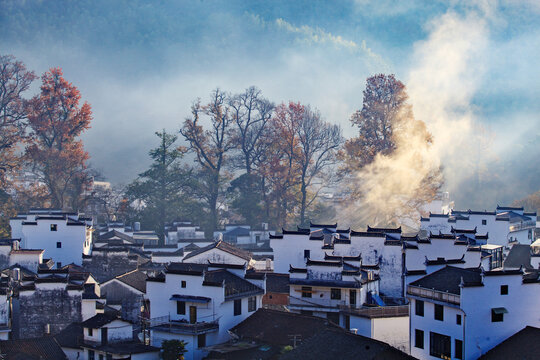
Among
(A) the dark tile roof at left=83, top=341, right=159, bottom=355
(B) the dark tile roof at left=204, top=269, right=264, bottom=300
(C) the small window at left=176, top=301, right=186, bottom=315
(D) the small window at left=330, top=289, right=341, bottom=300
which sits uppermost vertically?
(B) the dark tile roof at left=204, top=269, right=264, bottom=300

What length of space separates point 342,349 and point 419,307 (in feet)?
15.6

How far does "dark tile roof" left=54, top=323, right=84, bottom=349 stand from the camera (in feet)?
87.8

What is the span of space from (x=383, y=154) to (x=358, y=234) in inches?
846

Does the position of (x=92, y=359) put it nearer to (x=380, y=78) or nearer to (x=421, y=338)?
(x=421, y=338)

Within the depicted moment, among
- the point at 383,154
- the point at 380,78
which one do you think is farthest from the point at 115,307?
the point at 380,78

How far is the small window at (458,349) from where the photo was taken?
73.3 ft

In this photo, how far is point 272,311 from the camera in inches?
1097

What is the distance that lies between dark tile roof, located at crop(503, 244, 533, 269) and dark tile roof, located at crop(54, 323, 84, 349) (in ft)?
72.2

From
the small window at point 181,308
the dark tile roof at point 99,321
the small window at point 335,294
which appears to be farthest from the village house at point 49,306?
the small window at point 335,294

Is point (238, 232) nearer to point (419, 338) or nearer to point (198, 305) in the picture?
point (198, 305)

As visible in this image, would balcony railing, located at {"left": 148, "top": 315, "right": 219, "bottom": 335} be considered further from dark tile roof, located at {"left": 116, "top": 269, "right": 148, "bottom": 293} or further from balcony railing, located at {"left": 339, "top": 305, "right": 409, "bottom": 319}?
dark tile roof, located at {"left": 116, "top": 269, "right": 148, "bottom": 293}

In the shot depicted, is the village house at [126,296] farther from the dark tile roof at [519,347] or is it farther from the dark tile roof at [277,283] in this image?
the dark tile roof at [519,347]

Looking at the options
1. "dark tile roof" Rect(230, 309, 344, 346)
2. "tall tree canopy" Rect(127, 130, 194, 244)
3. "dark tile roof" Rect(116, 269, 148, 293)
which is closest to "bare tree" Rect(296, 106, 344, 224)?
"tall tree canopy" Rect(127, 130, 194, 244)

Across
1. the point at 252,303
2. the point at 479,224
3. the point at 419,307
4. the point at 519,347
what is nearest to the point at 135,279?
the point at 252,303
